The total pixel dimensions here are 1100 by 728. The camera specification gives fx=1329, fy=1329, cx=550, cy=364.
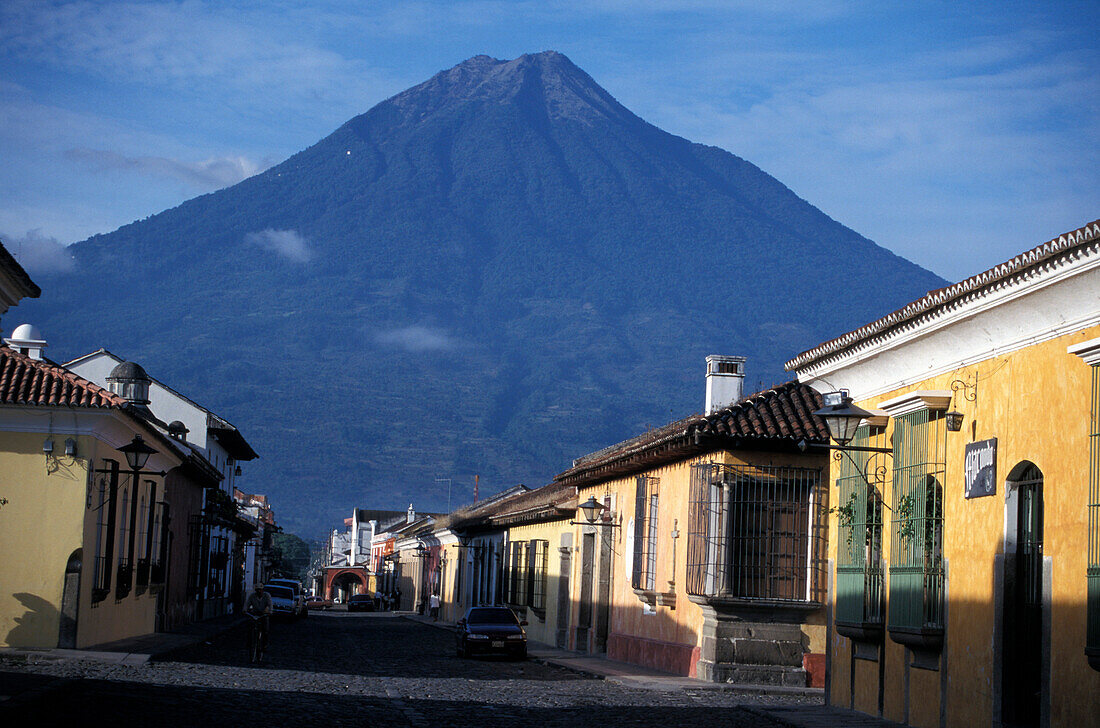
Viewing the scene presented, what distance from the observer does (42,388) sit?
2002 centimetres

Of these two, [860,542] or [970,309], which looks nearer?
[970,309]

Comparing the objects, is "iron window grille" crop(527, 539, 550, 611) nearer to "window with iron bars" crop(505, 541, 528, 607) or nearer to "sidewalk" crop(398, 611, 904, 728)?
"window with iron bars" crop(505, 541, 528, 607)

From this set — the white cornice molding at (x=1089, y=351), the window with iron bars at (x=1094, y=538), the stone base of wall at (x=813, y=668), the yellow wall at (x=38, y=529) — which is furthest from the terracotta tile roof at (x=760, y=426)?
the yellow wall at (x=38, y=529)

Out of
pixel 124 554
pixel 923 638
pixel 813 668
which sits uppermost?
pixel 124 554

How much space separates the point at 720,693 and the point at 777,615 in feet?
5.98

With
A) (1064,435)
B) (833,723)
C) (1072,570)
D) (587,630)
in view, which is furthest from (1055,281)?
(587,630)

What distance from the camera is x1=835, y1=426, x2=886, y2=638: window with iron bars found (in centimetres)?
1480

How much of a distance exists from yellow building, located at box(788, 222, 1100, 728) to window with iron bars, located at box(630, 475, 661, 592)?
7879mm

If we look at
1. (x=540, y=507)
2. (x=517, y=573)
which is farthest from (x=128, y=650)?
(x=517, y=573)

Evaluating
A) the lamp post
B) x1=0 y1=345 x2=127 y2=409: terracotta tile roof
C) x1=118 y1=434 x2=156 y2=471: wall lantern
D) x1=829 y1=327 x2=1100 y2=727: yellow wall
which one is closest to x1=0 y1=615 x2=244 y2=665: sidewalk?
A: x1=118 y1=434 x2=156 y2=471: wall lantern

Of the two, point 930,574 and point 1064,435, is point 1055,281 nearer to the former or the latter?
point 1064,435

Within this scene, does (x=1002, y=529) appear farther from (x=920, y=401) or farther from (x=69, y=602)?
(x=69, y=602)

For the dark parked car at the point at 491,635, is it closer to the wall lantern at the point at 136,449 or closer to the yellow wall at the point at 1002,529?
the wall lantern at the point at 136,449

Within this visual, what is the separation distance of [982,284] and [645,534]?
13.4 meters
